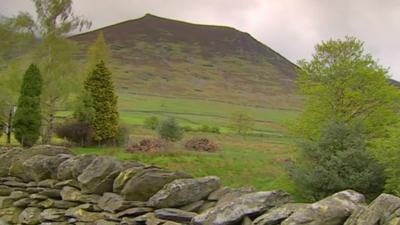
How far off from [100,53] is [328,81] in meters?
29.2

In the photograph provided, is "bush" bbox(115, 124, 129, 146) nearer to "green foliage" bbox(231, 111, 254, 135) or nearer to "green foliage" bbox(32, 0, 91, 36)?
"green foliage" bbox(32, 0, 91, 36)

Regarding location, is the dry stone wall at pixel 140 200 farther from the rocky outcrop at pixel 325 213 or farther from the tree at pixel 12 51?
the tree at pixel 12 51

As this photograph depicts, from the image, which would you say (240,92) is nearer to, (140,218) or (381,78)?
(381,78)

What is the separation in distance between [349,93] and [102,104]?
1958cm

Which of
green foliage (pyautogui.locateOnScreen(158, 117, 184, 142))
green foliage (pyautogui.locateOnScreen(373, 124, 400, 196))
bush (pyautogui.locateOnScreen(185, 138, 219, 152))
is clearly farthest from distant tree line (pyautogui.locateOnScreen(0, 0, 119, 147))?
green foliage (pyautogui.locateOnScreen(373, 124, 400, 196))

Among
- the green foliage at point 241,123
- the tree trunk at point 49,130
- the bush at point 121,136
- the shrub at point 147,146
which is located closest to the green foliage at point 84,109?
the tree trunk at point 49,130

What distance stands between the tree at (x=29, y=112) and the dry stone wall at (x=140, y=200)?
1994 centimetres

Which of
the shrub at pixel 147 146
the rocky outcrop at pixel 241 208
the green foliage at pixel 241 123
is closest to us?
the rocky outcrop at pixel 241 208

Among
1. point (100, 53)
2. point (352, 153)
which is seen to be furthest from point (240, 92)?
point (352, 153)

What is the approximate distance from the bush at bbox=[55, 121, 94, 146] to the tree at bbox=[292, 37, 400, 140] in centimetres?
1582

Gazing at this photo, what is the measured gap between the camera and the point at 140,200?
9.56 m

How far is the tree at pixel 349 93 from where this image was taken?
965 inches

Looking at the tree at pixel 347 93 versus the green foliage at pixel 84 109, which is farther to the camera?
the green foliage at pixel 84 109

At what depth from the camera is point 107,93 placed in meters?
38.2
